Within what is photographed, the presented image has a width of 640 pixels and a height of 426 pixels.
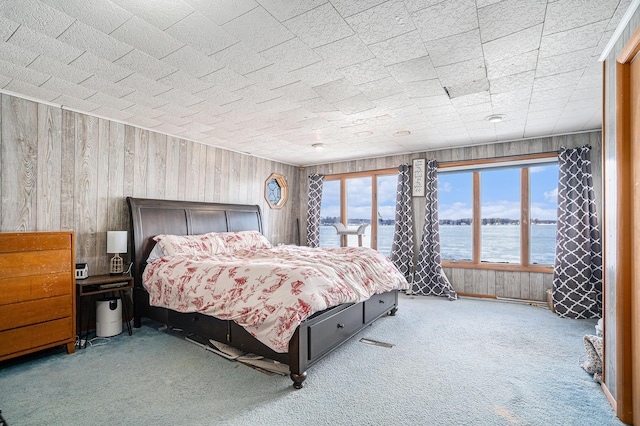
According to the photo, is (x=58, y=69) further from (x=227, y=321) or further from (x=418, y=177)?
(x=418, y=177)

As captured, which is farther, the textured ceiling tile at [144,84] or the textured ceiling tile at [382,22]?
the textured ceiling tile at [144,84]

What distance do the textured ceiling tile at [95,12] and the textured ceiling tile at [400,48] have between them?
1624mm

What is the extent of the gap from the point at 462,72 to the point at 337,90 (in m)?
1.10

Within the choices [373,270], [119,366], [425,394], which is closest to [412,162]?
[373,270]

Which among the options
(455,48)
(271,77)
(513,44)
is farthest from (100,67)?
(513,44)

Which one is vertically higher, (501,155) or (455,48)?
(455,48)

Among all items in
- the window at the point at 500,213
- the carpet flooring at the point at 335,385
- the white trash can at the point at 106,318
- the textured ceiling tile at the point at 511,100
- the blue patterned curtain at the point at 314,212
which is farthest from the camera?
the blue patterned curtain at the point at 314,212

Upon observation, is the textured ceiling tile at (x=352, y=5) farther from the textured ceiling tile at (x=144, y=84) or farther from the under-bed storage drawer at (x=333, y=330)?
the under-bed storage drawer at (x=333, y=330)

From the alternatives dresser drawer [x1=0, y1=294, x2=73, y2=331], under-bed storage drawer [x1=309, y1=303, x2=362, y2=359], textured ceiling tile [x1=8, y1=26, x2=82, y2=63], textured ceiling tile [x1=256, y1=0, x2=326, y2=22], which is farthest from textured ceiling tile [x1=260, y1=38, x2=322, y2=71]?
dresser drawer [x1=0, y1=294, x2=73, y2=331]

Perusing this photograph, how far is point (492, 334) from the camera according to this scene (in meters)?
3.41

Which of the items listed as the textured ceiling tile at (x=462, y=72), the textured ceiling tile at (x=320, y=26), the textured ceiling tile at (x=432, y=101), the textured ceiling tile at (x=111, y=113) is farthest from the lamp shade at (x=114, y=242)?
the textured ceiling tile at (x=462, y=72)

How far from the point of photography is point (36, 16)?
190 centimetres

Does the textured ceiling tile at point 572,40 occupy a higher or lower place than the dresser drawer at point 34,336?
higher

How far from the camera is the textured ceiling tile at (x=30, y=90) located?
285 cm
